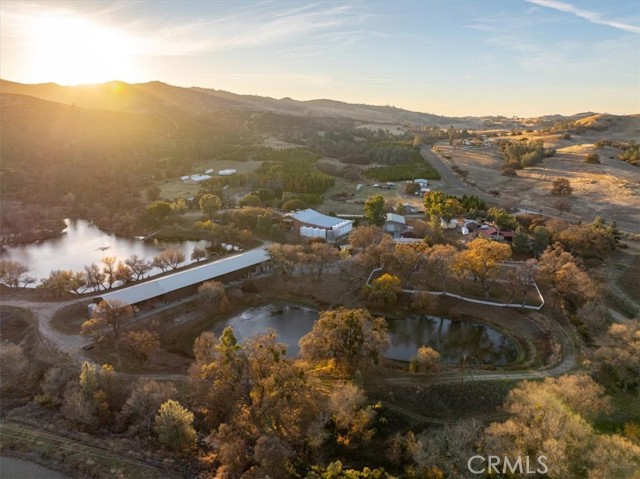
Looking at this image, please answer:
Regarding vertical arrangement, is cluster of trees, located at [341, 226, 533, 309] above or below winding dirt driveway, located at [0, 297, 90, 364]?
above

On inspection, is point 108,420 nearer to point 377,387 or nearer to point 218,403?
point 218,403

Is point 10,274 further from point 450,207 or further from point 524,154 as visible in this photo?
point 524,154

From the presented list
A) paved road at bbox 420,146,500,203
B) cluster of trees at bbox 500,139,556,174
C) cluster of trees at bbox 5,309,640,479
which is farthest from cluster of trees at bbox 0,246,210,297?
cluster of trees at bbox 500,139,556,174

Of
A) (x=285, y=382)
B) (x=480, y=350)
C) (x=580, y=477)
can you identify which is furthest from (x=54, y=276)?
(x=580, y=477)

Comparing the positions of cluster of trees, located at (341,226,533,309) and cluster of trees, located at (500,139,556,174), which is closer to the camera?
cluster of trees, located at (341,226,533,309)

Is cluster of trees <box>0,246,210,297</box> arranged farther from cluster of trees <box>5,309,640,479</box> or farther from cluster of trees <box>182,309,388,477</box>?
cluster of trees <box>182,309,388,477</box>

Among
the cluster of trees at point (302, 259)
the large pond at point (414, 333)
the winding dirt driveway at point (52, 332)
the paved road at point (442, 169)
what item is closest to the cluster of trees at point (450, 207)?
the paved road at point (442, 169)
